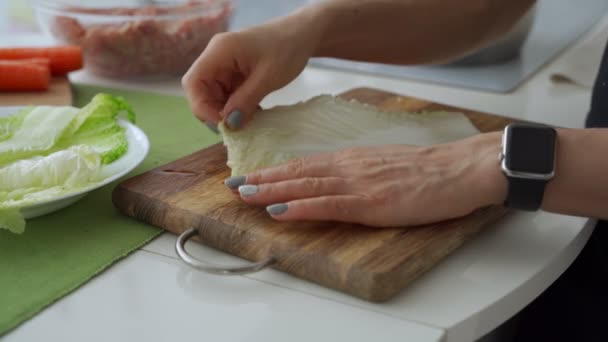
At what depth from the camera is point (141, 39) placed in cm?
181

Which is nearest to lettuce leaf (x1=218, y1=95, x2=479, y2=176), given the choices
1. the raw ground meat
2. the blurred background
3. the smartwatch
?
the smartwatch

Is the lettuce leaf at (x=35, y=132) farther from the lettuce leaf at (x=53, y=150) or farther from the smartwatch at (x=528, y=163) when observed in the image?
the smartwatch at (x=528, y=163)

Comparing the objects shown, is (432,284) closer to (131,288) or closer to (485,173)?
(485,173)

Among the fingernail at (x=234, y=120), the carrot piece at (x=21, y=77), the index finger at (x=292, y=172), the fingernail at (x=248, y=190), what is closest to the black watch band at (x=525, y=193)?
the index finger at (x=292, y=172)

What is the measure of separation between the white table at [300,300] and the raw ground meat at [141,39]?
2.68ft

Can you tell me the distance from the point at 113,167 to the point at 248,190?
0.27 metres

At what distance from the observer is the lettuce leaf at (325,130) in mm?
1217

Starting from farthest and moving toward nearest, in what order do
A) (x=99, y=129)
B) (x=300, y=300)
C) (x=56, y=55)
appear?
1. (x=56, y=55)
2. (x=99, y=129)
3. (x=300, y=300)

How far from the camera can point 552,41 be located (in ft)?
7.03

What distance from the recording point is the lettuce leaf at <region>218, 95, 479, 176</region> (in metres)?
1.22

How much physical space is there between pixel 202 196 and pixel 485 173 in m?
0.41

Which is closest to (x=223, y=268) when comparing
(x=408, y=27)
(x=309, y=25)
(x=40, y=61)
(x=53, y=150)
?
(x=53, y=150)

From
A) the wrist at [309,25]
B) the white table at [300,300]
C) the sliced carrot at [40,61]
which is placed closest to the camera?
the white table at [300,300]

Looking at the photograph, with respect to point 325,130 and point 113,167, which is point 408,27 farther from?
point 113,167
